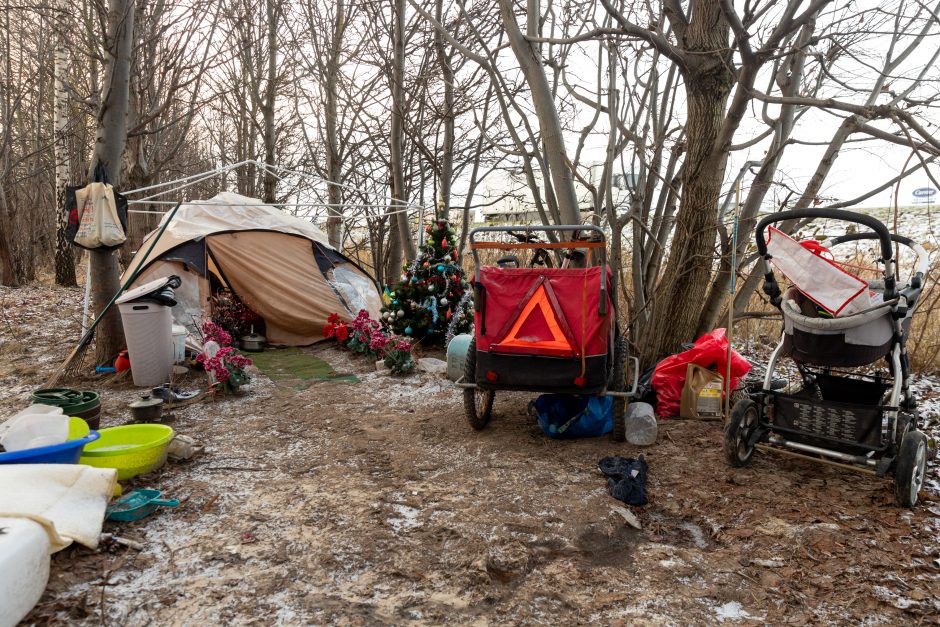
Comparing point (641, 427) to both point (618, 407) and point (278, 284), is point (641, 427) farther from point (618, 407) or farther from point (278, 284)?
point (278, 284)

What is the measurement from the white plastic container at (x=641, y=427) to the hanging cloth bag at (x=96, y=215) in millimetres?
5170

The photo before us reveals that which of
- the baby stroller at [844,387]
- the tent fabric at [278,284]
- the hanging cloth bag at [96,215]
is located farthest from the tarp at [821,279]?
the tent fabric at [278,284]

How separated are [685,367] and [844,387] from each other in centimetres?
121

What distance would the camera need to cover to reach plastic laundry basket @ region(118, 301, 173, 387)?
5.84 m

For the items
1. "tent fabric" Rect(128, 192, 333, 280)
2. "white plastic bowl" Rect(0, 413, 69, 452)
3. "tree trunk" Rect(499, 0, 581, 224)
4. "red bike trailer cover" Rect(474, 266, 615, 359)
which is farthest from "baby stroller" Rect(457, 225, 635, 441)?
"tent fabric" Rect(128, 192, 333, 280)

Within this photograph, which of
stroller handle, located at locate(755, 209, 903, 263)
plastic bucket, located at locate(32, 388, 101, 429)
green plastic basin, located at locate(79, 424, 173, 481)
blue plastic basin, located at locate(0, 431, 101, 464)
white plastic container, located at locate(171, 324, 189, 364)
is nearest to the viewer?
blue plastic basin, located at locate(0, 431, 101, 464)

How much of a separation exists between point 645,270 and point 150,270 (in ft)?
20.0

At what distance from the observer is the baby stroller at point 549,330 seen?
393 cm

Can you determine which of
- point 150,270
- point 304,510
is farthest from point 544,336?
point 150,270

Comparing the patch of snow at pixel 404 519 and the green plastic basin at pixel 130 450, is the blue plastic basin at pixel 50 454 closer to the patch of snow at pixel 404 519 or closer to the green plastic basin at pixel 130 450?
the green plastic basin at pixel 130 450

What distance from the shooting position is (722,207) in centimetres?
543

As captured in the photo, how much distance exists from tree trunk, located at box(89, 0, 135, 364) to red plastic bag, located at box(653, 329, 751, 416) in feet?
18.2

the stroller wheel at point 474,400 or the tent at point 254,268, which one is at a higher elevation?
the tent at point 254,268

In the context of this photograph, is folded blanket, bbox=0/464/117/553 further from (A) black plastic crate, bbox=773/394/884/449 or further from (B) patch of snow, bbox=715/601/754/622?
(A) black plastic crate, bbox=773/394/884/449
